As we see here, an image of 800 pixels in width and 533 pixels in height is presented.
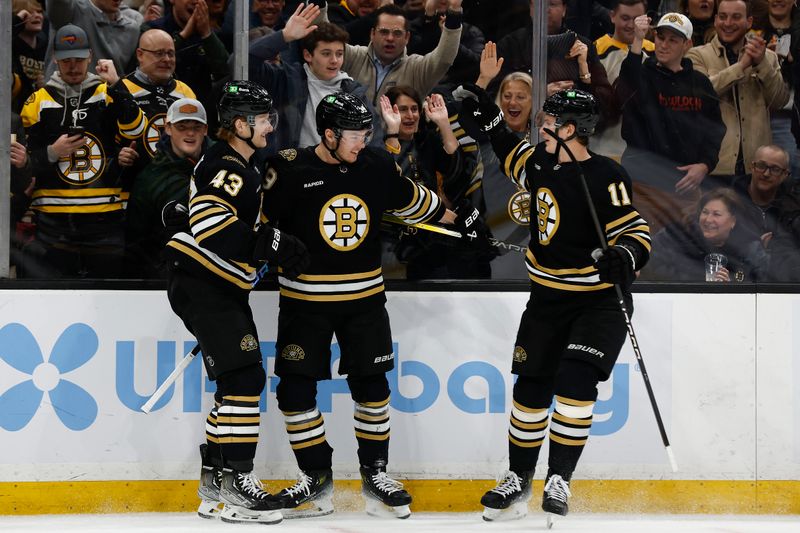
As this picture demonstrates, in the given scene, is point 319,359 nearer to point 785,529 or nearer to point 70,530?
point 70,530

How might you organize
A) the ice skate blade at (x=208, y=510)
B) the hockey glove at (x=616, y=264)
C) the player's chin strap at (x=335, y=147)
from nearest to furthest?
the hockey glove at (x=616, y=264), the player's chin strap at (x=335, y=147), the ice skate blade at (x=208, y=510)

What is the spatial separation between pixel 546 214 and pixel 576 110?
1.10 feet

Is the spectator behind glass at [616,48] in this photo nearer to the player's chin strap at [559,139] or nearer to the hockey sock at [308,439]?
the player's chin strap at [559,139]

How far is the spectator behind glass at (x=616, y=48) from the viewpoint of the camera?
13.9ft

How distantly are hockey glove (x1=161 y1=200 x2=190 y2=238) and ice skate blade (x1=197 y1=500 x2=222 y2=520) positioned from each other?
877 mm

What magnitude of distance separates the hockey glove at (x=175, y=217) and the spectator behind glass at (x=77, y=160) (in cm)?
37

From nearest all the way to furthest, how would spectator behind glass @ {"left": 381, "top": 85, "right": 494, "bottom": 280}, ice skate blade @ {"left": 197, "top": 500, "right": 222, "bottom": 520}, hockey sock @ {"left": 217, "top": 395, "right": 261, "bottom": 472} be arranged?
→ hockey sock @ {"left": 217, "top": 395, "right": 261, "bottom": 472} < ice skate blade @ {"left": 197, "top": 500, "right": 222, "bottom": 520} < spectator behind glass @ {"left": 381, "top": 85, "right": 494, "bottom": 280}

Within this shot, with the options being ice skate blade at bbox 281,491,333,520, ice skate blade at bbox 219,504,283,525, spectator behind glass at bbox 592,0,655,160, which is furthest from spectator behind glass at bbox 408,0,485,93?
ice skate blade at bbox 219,504,283,525

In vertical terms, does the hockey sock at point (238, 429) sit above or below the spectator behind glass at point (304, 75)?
below

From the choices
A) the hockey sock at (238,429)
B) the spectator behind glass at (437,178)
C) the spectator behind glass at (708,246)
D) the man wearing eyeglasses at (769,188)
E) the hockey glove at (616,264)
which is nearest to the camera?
the hockey glove at (616,264)

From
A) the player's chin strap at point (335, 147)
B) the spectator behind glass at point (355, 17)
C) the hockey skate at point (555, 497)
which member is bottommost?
the hockey skate at point (555, 497)

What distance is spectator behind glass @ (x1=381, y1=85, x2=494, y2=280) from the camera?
159 inches

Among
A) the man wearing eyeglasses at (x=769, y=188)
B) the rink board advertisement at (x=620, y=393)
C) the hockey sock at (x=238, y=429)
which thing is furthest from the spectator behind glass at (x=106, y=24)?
the man wearing eyeglasses at (x=769, y=188)

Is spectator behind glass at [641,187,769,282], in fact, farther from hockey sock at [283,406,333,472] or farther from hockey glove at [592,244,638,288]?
hockey sock at [283,406,333,472]
